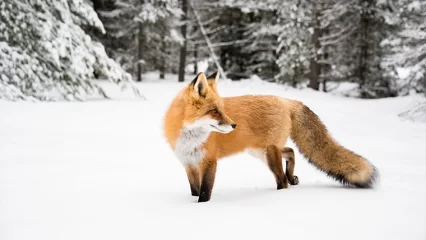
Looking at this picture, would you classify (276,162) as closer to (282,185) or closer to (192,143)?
(282,185)

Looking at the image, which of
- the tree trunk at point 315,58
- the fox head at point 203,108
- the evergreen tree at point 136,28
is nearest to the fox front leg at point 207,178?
the fox head at point 203,108

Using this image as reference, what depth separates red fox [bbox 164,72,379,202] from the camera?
3.71m

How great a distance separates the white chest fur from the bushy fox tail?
1285 mm

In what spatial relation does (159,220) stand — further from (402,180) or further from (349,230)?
(402,180)

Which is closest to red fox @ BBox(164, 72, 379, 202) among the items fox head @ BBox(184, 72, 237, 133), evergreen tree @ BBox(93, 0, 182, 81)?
fox head @ BBox(184, 72, 237, 133)

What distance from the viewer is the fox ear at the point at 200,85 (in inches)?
143

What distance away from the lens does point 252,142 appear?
13.6 ft

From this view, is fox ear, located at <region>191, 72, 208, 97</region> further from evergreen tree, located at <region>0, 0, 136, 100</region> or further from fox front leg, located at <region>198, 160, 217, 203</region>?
evergreen tree, located at <region>0, 0, 136, 100</region>

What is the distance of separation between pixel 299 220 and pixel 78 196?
7.37 ft

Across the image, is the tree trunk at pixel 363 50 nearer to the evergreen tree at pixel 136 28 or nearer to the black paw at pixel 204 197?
the evergreen tree at pixel 136 28

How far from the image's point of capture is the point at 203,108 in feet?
12.1

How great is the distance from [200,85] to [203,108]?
24 centimetres

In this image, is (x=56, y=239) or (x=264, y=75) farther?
(x=264, y=75)

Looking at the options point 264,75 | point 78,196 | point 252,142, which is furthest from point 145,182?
point 264,75
